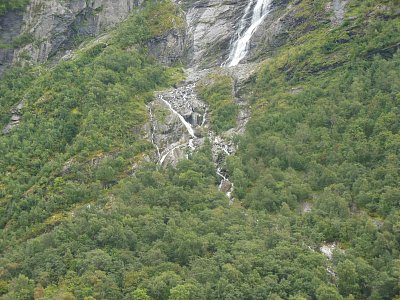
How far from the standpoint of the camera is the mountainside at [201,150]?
70500mm

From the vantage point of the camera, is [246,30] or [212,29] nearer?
[246,30]

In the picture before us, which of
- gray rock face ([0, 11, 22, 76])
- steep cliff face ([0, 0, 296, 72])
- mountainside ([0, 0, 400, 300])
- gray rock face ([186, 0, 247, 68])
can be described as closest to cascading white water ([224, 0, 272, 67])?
mountainside ([0, 0, 400, 300])

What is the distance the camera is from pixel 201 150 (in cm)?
9950

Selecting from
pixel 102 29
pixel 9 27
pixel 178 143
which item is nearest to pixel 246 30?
pixel 102 29

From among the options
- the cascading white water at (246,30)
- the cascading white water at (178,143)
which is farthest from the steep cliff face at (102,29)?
the cascading white water at (178,143)

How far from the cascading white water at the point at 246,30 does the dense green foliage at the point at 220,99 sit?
9.15 m

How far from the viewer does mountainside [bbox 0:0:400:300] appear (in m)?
70.5

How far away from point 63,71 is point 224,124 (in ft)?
121

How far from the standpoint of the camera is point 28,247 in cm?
7912

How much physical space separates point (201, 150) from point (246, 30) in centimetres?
4518

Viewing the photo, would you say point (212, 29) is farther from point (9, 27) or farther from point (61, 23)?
point (9, 27)

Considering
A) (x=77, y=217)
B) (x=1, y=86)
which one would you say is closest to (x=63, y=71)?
(x=1, y=86)

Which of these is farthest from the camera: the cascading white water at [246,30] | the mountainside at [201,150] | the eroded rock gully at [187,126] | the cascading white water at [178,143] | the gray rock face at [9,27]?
the gray rock face at [9,27]

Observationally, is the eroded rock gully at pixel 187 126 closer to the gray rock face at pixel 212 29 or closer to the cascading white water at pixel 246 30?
the cascading white water at pixel 246 30
